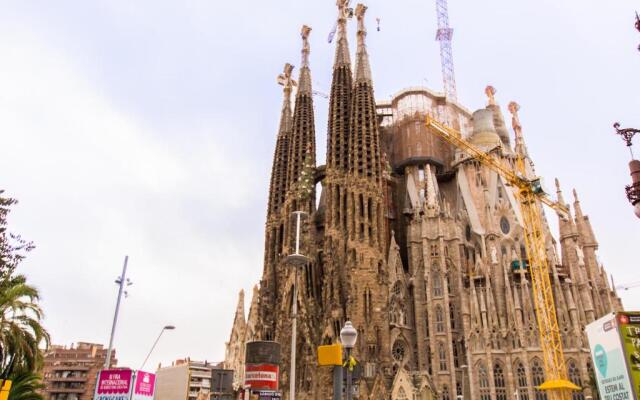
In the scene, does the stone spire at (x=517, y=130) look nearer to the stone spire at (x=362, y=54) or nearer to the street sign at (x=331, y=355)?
the stone spire at (x=362, y=54)

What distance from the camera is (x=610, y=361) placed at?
9898 mm

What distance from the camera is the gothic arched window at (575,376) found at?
135 ft

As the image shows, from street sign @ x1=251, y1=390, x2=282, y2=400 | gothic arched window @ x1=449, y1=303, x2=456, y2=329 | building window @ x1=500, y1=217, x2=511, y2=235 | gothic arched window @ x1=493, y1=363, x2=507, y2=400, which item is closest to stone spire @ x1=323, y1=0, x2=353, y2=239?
gothic arched window @ x1=449, y1=303, x2=456, y2=329

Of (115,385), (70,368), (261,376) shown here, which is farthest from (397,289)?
(70,368)

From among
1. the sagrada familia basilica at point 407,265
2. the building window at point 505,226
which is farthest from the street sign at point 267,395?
the building window at point 505,226

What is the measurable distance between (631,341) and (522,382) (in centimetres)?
3663

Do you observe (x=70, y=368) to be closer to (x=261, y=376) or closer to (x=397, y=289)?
(x=397, y=289)

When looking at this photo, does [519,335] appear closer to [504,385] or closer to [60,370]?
[504,385]

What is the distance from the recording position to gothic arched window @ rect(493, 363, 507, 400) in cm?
4220

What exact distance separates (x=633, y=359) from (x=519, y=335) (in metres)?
36.7

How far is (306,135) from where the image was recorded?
58.2 m

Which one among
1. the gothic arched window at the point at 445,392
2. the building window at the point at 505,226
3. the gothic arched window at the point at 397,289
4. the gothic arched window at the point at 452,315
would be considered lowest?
the gothic arched window at the point at 445,392

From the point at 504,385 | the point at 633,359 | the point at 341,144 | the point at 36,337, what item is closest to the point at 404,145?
the point at 341,144

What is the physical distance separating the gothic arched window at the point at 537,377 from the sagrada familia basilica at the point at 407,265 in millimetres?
78
